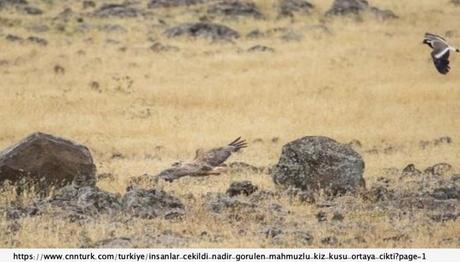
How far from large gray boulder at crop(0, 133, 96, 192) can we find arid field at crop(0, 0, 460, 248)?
53 cm

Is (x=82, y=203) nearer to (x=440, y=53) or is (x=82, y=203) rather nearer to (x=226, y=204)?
(x=226, y=204)

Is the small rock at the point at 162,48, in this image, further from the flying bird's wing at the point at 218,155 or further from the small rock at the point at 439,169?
the flying bird's wing at the point at 218,155

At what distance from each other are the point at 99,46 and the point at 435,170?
2677cm

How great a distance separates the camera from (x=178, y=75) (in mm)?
38406

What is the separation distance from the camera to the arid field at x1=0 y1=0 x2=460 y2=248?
44.3 ft

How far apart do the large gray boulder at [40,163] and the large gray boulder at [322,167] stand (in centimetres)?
349

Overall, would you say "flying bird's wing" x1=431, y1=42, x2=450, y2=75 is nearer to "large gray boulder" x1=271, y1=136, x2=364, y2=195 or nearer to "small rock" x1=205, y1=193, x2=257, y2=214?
"large gray boulder" x1=271, y1=136, x2=364, y2=195

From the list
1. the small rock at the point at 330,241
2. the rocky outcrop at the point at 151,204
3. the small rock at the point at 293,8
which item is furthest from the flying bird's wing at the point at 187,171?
the small rock at the point at 293,8

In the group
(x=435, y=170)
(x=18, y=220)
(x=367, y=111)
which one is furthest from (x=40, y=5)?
(x=18, y=220)

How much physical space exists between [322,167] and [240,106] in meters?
16.1

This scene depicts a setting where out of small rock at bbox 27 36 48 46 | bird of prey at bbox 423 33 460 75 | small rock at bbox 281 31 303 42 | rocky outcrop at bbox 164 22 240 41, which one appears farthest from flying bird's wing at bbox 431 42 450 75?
small rock at bbox 27 36 48 46

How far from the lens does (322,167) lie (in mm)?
16609

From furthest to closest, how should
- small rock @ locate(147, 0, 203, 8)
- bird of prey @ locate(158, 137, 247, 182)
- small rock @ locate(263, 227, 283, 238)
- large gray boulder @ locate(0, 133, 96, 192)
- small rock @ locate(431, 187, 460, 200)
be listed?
1. small rock @ locate(147, 0, 203, 8)
2. bird of prey @ locate(158, 137, 247, 182)
3. large gray boulder @ locate(0, 133, 96, 192)
4. small rock @ locate(431, 187, 460, 200)
5. small rock @ locate(263, 227, 283, 238)

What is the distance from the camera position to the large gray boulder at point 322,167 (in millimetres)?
16562
